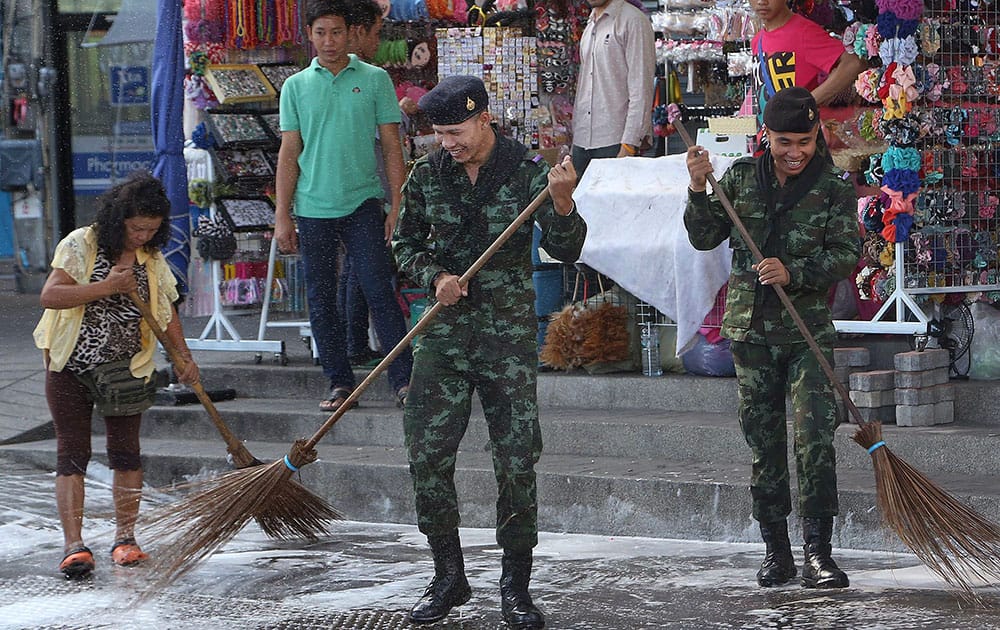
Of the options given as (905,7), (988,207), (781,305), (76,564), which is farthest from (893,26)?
(76,564)

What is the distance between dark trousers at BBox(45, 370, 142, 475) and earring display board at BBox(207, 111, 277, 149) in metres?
3.49

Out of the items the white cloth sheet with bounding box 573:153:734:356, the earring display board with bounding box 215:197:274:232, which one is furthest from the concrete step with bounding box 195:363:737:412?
the earring display board with bounding box 215:197:274:232

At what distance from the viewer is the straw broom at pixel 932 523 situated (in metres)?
6.03

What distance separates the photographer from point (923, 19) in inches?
327

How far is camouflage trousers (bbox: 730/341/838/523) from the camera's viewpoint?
6227 mm

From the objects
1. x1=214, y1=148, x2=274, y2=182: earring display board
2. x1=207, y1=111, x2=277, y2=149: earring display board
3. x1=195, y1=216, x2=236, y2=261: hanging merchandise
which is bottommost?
x1=195, y1=216, x2=236, y2=261: hanging merchandise

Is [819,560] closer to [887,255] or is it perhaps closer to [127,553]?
[887,255]

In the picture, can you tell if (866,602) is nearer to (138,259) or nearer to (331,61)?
(138,259)

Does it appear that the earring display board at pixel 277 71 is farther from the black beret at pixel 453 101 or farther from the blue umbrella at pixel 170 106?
the black beret at pixel 453 101

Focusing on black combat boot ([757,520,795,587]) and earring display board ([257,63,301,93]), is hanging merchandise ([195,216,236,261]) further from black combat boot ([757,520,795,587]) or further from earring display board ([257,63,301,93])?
black combat boot ([757,520,795,587])

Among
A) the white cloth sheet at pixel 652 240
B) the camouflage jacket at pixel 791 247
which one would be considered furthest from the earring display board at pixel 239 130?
the camouflage jacket at pixel 791 247

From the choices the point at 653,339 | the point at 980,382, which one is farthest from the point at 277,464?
the point at 980,382

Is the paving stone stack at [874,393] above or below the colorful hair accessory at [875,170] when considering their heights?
below

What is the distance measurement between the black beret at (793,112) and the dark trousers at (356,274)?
10.5 feet
